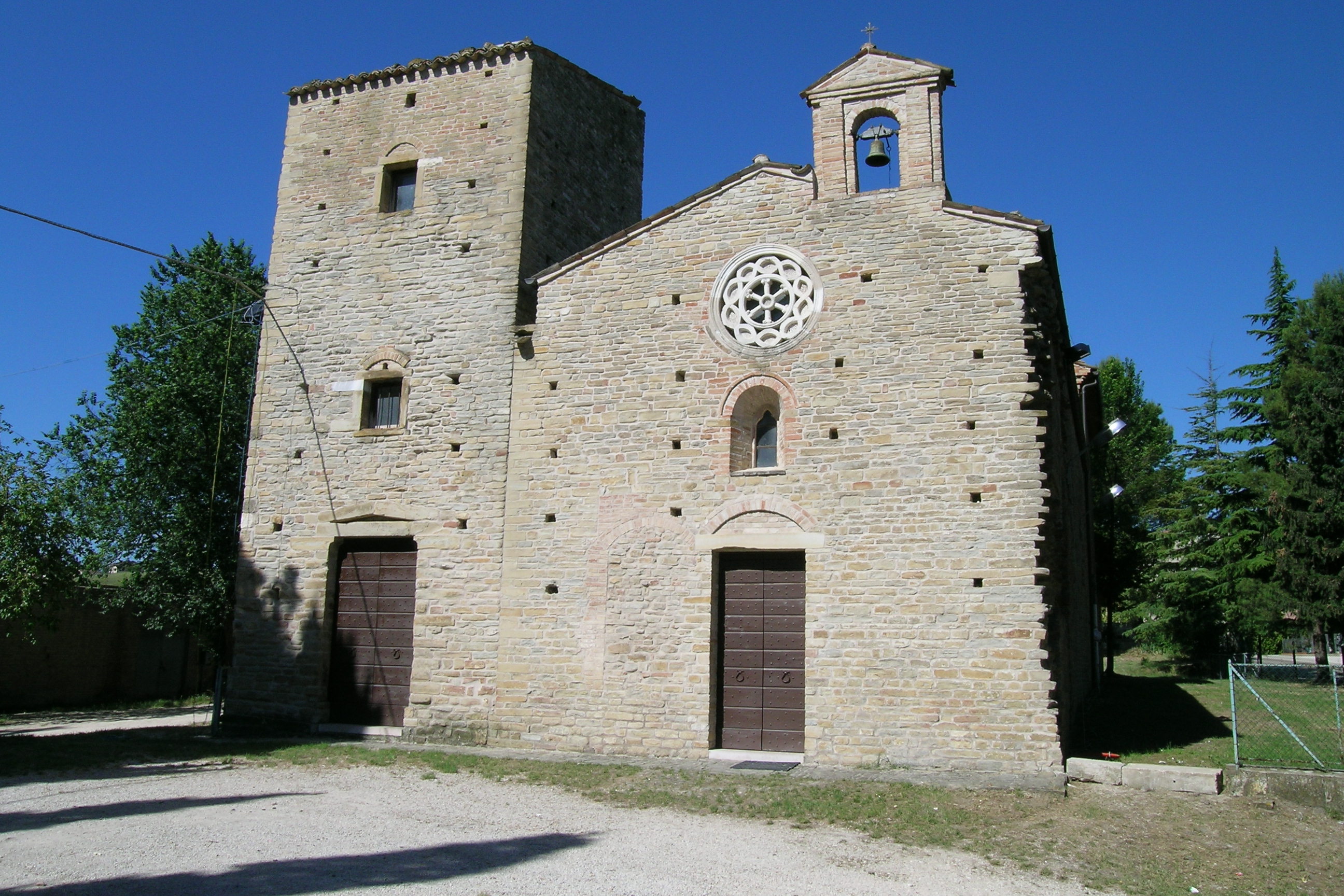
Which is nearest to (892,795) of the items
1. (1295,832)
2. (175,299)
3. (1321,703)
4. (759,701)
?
(759,701)

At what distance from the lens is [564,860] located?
697 centimetres

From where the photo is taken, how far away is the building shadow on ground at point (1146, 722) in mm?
12188

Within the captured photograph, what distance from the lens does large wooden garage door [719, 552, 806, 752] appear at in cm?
1136

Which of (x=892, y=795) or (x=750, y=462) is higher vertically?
(x=750, y=462)

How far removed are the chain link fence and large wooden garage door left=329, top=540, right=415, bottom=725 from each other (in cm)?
1053

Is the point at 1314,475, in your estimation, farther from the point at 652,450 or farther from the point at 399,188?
the point at 399,188

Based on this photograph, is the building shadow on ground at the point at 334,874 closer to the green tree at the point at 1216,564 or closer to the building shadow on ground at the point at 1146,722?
the building shadow on ground at the point at 1146,722

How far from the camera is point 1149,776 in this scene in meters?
9.23

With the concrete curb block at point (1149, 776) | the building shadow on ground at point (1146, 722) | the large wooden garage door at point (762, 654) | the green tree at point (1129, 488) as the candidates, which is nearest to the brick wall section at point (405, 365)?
the large wooden garage door at point (762, 654)

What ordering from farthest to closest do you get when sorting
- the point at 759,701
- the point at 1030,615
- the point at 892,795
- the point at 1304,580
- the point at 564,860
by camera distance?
1. the point at 1304,580
2. the point at 759,701
3. the point at 1030,615
4. the point at 892,795
5. the point at 564,860

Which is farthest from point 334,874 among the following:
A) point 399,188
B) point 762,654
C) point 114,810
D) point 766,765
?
point 399,188

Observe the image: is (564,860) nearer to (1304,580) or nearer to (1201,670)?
(1304,580)

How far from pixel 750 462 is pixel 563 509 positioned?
8.84 feet

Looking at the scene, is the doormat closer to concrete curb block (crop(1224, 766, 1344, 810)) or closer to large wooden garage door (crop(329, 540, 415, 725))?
concrete curb block (crop(1224, 766, 1344, 810))
